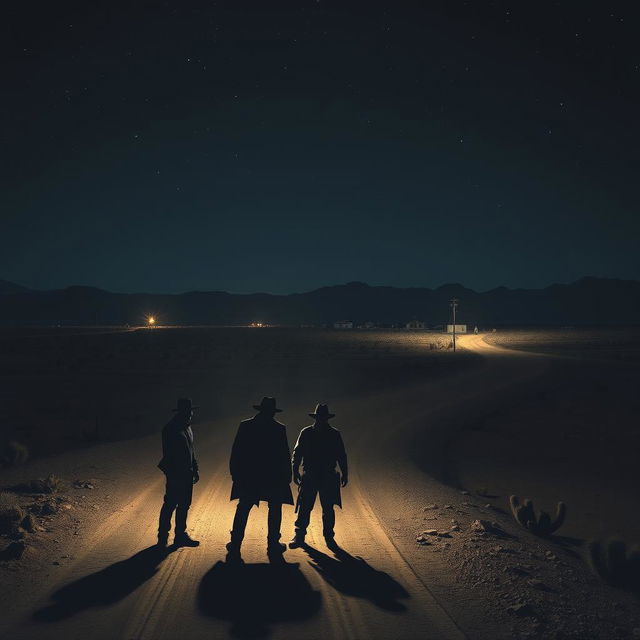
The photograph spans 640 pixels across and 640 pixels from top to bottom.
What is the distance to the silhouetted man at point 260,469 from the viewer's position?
22.8 feet

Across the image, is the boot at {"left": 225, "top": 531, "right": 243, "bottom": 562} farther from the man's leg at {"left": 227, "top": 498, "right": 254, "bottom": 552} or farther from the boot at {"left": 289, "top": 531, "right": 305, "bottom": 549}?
the boot at {"left": 289, "top": 531, "right": 305, "bottom": 549}

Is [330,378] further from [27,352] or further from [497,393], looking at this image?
[27,352]

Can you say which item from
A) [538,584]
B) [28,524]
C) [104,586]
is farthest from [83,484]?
[538,584]

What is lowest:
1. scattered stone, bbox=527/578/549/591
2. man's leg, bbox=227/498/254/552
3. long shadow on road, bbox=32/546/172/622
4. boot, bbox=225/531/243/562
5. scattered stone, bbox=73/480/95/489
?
scattered stone, bbox=73/480/95/489

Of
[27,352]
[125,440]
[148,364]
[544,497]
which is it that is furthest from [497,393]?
[27,352]

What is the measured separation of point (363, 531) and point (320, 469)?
157 cm

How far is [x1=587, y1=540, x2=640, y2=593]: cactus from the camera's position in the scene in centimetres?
702

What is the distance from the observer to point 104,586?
640cm

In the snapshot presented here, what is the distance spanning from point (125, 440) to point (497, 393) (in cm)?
1640

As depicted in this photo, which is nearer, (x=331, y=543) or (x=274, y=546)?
(x=274, y=546)

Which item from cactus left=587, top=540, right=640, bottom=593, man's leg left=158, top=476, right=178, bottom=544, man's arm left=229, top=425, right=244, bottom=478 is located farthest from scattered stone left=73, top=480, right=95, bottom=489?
cactus left=587, top=540, right=640, bottom=593

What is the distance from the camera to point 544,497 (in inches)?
469

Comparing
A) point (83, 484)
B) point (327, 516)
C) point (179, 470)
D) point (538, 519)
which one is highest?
point (179, 470)

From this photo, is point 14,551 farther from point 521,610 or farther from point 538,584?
point 538,584
